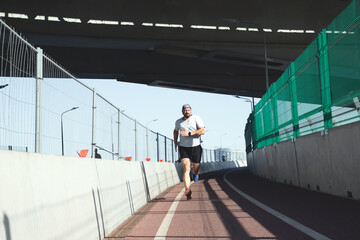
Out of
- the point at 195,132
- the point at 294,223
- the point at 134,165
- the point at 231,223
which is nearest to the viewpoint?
the point at 294,223

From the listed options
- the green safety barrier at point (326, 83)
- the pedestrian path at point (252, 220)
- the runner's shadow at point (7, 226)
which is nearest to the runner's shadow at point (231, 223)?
the pedestrian path at point (252, 220)

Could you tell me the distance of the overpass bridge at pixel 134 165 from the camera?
3933 mm

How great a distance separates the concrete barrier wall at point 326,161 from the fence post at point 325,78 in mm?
375

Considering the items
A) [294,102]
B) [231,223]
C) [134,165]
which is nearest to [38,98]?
[231,223]

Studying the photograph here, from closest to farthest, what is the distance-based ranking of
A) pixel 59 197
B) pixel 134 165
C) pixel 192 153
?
pixel 59 197 → pixel 134 165 → pixel 192 153

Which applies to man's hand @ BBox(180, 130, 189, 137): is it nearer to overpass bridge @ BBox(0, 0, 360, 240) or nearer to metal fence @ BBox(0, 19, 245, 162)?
overpass bridge @ BBox(0, 0, 360, 240)

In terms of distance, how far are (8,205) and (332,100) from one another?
7.10 metres

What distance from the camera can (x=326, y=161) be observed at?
29.4ft

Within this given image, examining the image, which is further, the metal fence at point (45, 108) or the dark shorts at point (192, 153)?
the dark shorts at point (192, 153)

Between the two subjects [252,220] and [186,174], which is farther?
[186,174]

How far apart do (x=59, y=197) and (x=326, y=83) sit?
21.6 feet

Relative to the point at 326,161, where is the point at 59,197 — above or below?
below

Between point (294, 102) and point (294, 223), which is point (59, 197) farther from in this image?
point (294, 102)

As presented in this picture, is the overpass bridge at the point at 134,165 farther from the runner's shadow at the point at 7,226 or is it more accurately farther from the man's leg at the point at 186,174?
the man's leg at the point at 186,174
